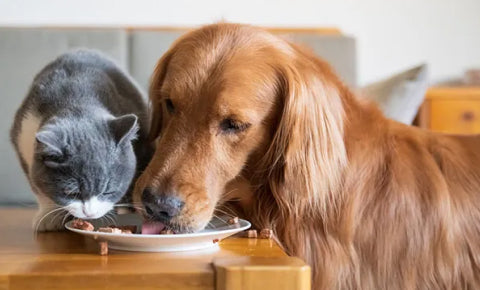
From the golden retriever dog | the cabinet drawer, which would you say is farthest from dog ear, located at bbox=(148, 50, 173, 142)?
the cabinet drawer

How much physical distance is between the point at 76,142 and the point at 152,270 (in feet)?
1.46

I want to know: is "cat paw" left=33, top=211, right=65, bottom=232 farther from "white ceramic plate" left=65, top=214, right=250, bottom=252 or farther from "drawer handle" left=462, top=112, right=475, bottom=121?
"drawer handle" left=462, top=112, right=475, bottom=121

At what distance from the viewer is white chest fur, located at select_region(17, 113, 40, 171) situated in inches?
58.1

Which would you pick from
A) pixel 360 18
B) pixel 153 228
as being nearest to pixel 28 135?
pixel 153 228

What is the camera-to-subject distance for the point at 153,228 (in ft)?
4.04

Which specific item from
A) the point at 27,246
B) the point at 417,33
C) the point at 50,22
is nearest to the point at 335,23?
the point at 417,33

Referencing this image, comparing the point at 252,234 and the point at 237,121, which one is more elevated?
the point at 237,121

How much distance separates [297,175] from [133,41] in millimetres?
1367

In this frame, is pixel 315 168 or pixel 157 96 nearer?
pixel 315 168

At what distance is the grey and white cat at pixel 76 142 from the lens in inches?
52.4

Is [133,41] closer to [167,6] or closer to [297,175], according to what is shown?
[167,6]

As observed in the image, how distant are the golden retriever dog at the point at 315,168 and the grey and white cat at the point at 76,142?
0.12 m

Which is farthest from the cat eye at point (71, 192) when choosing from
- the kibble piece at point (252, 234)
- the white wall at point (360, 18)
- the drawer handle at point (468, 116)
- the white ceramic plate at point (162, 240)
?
the drawer handle at point (468, 116)

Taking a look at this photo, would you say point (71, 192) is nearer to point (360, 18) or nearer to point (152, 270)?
point (152, 270)
